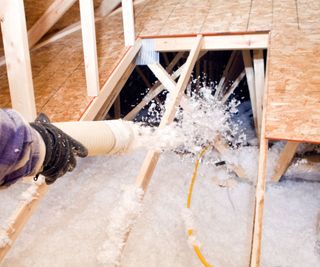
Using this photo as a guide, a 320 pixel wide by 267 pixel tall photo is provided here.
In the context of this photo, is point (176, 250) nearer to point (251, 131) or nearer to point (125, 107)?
point (251, 131)

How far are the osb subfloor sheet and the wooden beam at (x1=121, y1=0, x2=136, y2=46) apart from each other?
0.28 ft

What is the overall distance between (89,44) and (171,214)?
4.60ft

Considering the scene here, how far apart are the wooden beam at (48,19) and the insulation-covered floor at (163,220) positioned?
123cm

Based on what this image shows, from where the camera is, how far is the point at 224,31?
7.73 feet

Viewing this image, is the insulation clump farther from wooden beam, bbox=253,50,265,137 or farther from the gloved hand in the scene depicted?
wooden beam, bbox=253,50,265,137

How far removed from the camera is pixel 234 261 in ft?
6.83

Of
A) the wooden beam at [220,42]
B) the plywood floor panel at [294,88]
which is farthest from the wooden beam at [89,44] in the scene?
the plywood floor panel at [294,88]

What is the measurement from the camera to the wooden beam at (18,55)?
1483mm

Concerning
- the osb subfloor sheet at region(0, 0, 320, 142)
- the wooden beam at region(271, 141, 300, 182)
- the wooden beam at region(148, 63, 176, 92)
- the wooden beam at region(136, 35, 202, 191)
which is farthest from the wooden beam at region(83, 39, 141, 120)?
the wooden beam at region(271, 141, 300, 182)

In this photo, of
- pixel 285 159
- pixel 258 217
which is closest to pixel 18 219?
pixel 258 217

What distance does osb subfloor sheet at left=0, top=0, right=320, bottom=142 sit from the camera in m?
1.62

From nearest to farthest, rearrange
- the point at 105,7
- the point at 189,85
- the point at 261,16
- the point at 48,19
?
the point at 261,16 < the point at 48,19 < the point at 105,7 < the point at 189,85

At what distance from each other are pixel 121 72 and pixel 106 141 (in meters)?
1.34

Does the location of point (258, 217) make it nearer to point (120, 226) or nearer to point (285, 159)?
point (120, 226)
